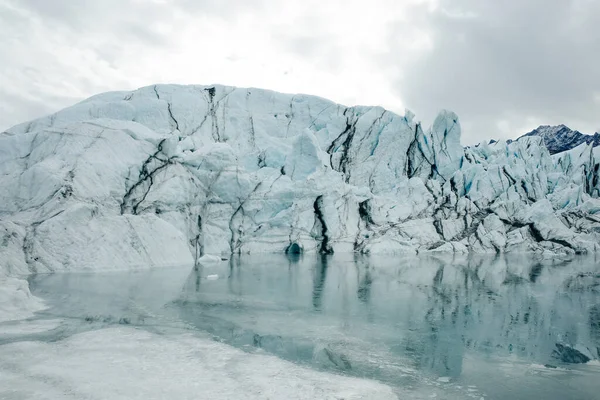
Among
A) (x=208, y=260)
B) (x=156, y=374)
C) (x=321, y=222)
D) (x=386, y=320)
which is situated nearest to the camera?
(x=156, y=374)

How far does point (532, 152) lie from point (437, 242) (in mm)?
11953

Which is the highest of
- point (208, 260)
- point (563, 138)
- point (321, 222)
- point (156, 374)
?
point (563, 138)

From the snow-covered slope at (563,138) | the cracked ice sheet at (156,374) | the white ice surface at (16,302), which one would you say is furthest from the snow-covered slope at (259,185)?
the snow-covered slope at (563,138)

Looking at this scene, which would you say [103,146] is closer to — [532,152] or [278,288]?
[278,288]

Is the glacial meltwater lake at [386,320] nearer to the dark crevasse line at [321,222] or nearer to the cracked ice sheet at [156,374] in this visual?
the cracked ice sheet at [156,374]

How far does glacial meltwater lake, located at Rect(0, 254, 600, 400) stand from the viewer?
4500 mm

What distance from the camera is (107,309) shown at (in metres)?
6.98

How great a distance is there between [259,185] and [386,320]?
504 inches

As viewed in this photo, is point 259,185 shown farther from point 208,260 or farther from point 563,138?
point 563,138

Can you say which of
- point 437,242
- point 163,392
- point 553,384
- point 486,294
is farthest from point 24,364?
point 437,242

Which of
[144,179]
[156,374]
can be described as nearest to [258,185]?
[144,179]

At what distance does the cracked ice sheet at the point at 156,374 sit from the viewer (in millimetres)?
3715

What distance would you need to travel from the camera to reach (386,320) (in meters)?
6.79

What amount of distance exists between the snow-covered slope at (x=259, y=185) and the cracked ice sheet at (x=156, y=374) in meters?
6.26
